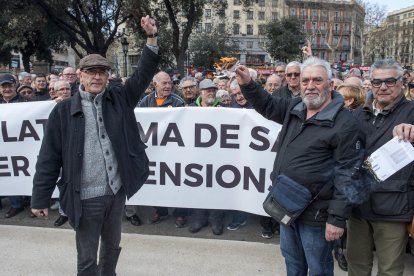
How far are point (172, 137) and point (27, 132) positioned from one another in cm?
186

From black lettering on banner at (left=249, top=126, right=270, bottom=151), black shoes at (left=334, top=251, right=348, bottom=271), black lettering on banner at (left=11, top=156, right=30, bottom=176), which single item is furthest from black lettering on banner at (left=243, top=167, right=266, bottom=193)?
black lettering on banner at (left=11, top=156, right=30, bottom=176)

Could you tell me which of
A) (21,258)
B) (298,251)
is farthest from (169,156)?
(298,251)

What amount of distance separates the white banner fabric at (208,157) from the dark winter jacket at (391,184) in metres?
1.69

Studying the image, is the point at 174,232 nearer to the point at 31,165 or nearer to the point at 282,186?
the point at 31,165

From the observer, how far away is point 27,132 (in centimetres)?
483

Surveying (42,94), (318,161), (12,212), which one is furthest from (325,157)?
(42,94)

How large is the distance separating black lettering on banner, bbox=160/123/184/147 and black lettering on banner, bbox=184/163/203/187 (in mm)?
276

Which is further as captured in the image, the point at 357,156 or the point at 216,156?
the point at 216,156

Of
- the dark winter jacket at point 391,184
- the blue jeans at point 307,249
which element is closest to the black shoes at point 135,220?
the blue jeans at point 307,249

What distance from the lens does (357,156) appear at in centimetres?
240

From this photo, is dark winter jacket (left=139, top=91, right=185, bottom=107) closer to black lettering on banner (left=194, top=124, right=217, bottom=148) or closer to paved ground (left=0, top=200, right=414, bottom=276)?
black lettering on banner (left=194, top=124, right=217, bottom=148)

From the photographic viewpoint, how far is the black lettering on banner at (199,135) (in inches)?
175

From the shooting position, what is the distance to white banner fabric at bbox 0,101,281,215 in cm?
433

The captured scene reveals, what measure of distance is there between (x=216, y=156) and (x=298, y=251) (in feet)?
6.33
